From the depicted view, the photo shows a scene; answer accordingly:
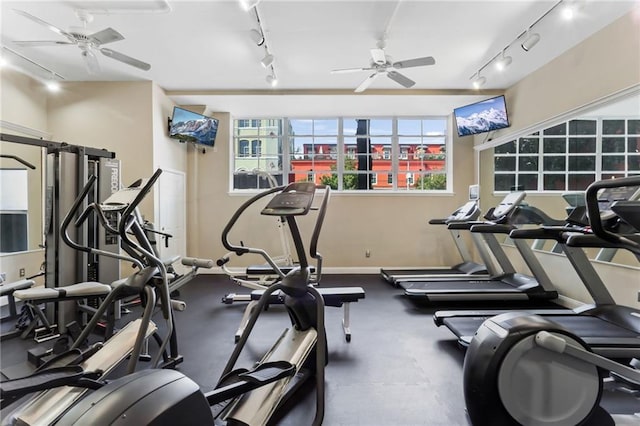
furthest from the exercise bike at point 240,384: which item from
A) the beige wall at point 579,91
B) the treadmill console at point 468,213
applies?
the beige wall at point 579,91

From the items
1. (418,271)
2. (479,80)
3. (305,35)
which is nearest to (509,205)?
(479,80)

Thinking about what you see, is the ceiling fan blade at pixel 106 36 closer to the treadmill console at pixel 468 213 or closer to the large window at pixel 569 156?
the treadmill console at pixel 468 213

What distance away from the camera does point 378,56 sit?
3.69m

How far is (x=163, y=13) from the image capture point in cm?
316

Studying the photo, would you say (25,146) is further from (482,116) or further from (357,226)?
(482,116)

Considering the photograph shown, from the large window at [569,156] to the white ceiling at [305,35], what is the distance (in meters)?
Answer: 1.05

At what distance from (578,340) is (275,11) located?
12.1 feet

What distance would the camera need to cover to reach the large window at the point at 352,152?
638 centimetres

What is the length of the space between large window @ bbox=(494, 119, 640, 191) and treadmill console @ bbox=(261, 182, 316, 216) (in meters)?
3.94

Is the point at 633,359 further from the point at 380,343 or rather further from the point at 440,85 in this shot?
the point at 440,85

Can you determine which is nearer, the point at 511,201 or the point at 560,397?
the point at 560,397

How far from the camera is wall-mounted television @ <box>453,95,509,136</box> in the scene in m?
5.11

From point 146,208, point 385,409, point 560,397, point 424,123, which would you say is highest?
point 424,123

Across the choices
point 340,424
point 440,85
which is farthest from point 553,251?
point 340,424
